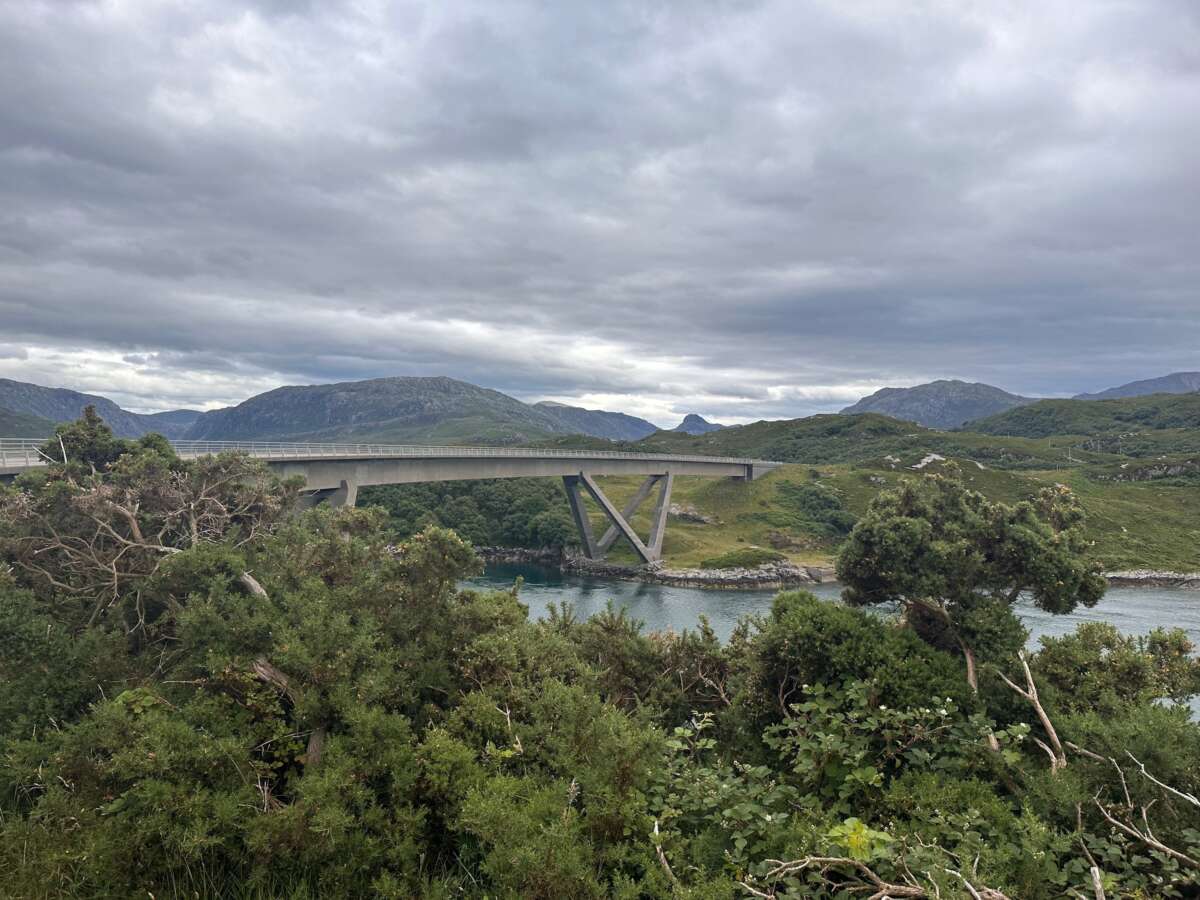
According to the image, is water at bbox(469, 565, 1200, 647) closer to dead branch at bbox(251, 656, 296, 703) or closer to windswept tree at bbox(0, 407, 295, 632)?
windswept tree at bbox(0, 407, 295, 632)

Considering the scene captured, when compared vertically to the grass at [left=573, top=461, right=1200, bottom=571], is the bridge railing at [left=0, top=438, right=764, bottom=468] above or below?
above

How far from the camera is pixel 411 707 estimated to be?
435 inches

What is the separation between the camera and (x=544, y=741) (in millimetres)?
9812

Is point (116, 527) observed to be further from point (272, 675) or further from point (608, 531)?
Answer: point (608, 531)

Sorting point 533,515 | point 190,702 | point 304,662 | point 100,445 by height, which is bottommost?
point 533,515

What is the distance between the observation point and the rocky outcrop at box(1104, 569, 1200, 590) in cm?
6194

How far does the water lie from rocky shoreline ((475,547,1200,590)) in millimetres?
1435

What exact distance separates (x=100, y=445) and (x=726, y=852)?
31097 millimetres

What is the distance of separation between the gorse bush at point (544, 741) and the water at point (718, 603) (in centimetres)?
2714

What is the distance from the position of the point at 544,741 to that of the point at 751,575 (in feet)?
196

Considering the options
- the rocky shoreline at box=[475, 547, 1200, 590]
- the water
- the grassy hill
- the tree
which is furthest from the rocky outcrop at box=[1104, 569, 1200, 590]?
the tree

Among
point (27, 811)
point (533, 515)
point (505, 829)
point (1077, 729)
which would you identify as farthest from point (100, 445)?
point (533, 515)

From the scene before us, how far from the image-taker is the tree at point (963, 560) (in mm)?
14445

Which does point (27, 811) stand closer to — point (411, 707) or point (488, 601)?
point (411, 707)
